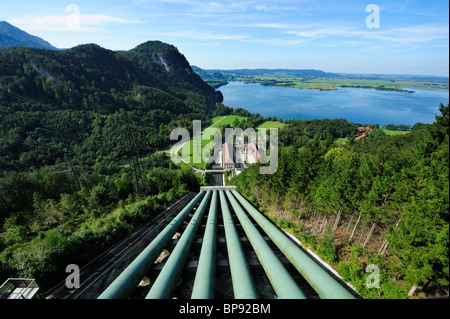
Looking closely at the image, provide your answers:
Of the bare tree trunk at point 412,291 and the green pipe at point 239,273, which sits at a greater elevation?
the green pipe at point 239,273

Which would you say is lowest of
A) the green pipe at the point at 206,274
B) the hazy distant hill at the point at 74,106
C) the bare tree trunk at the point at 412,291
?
the bare tree trunk at the point at 412,291

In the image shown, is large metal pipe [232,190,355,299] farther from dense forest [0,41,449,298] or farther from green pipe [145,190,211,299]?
green pipe [145,190,211,299]

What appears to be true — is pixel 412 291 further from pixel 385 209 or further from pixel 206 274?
pixel 206 274

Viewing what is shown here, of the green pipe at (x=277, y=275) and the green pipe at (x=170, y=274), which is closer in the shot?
the green pipe at (x=277, y=275)

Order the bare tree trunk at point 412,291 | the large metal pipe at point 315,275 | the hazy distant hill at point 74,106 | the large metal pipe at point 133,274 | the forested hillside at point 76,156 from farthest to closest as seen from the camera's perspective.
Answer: the hazy distant hill at point 74,106 < the forested hillside at point 76,156 < the bare tree trunk at point 412,291 < the large metal pipe at point 133,274 < the large metal pipe at point 315,275

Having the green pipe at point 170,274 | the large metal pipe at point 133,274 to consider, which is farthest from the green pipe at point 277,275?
the large metal pipe at point 133,274

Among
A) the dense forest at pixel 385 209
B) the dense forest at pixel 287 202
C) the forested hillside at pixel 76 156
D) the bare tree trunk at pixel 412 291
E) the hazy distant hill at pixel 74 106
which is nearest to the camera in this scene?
the dense forest at pixel 385 209

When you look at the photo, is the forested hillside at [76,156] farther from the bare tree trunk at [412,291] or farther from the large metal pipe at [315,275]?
the bare tree trunk at [412,291]

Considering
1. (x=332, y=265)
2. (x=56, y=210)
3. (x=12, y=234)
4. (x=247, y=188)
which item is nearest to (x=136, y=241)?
(x=332, y=265)
